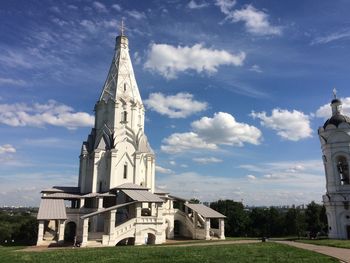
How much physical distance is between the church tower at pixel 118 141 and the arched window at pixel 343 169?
20900mm

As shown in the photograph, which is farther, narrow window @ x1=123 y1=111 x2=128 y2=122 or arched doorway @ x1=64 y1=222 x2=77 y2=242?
narrow window @ x1=123 y1=111 x2=128 y2=122

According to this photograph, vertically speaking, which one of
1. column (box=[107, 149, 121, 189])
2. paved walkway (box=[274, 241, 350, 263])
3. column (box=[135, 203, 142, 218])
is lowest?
paved walkway (box=[274, 241, 350, 263])

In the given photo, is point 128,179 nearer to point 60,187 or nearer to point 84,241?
point 60,187

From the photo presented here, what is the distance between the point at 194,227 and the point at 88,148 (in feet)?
50.0

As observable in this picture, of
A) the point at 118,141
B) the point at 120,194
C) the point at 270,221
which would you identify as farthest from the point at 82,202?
the point at 270,221

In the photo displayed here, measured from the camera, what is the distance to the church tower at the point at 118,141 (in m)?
37.0

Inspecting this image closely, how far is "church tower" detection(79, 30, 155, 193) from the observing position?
121 feet

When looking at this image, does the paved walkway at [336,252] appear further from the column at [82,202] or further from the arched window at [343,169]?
the column at [82,202]

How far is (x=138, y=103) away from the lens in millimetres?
40656

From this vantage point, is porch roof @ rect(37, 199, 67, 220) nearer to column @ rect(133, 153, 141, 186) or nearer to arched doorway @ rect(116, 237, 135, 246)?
arched doorway @ rect(116, 237, 135, 246)

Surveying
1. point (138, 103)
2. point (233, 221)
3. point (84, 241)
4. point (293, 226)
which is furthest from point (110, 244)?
point (293, 226)

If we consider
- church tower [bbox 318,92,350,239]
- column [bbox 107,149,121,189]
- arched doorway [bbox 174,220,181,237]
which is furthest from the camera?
arched doorway [bbox 174,220,181,237]

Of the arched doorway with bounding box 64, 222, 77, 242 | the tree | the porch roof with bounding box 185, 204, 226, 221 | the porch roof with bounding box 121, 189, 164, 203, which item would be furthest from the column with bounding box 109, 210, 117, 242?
the tree

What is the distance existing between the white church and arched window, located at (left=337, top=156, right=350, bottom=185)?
13.5 metres
